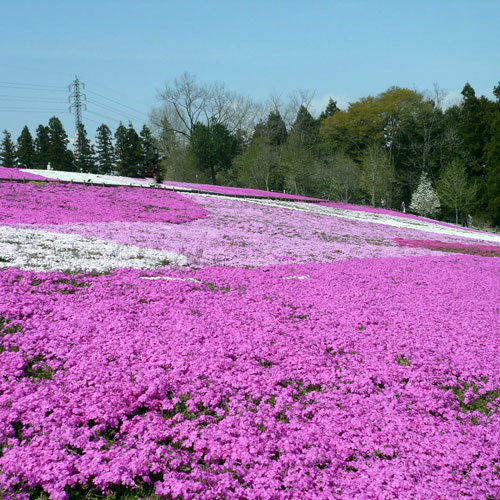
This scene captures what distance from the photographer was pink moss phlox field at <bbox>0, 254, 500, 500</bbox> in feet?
13.9

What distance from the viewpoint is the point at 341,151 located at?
7369cm

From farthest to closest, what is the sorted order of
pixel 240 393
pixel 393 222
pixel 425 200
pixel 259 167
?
pixel 259 167
pixel 425 200
pixel 393 222
pixel 240 393

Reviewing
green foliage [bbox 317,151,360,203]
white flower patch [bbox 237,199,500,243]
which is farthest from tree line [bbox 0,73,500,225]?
white flower patch [bbox 237,199,500,243]

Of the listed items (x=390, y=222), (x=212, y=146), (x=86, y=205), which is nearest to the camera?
(x=86, y=205)

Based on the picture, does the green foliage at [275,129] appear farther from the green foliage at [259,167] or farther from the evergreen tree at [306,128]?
the green foliage at [259,167]

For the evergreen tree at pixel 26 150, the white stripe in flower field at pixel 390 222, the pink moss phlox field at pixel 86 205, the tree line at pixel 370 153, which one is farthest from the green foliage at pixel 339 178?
the evergreen tree at pixel 26 150

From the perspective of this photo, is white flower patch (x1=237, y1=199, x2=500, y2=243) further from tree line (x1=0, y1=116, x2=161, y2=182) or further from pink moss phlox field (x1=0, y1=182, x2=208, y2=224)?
tree line (x1=0, y1=116, x2=161, y2=182)

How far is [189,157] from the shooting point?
66.4 meters

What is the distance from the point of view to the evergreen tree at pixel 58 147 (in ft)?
270

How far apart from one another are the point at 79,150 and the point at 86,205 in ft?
237

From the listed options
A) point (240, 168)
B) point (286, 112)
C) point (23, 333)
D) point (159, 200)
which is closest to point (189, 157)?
point (240, 168)

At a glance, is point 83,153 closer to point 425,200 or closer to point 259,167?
point 259,167

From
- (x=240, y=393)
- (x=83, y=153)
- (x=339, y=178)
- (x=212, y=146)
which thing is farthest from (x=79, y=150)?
(x=240, y=393)

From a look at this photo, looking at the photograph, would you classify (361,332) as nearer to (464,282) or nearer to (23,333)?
(23,333)
